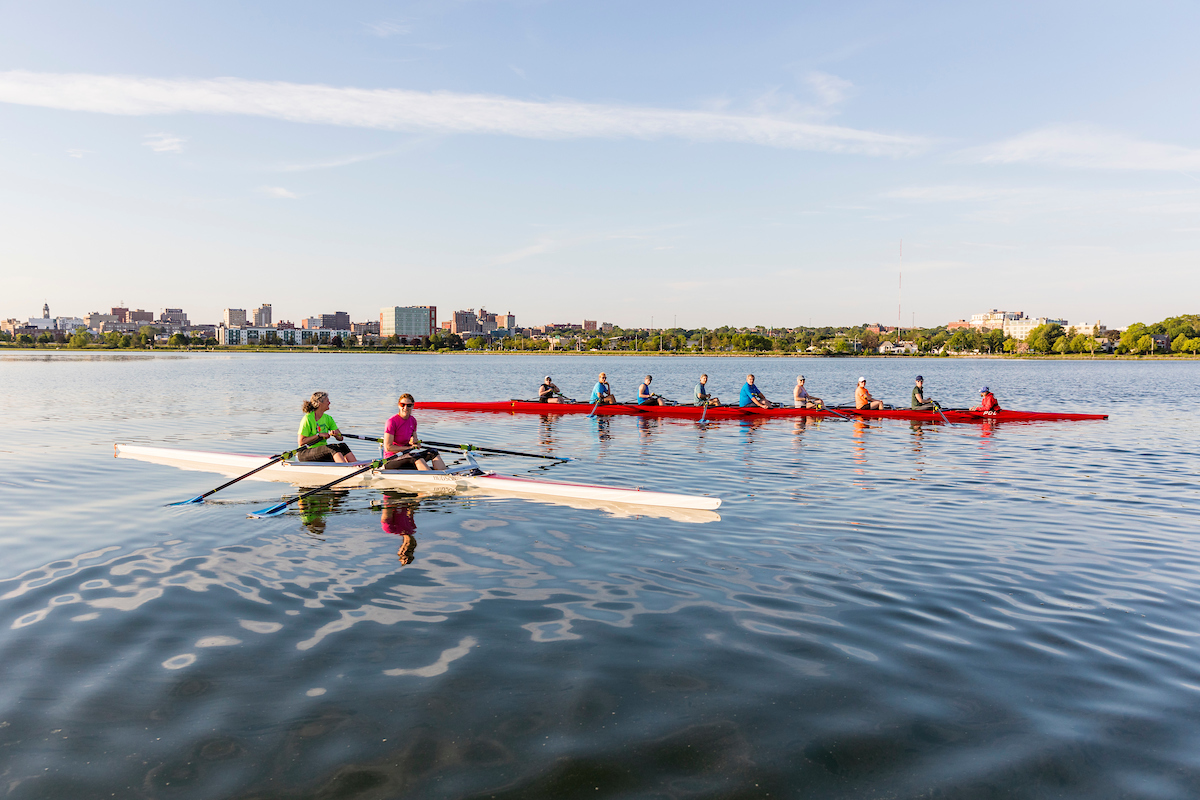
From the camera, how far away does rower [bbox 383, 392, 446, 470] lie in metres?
12.7

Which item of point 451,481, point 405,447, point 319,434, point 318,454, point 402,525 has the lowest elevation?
point 402,525

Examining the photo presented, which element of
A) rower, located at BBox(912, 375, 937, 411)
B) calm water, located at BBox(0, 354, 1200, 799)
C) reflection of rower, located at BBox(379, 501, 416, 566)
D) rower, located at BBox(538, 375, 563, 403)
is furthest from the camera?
rower, located at BBox(538, 375, 563, 403)

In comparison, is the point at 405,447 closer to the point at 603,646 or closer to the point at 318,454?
the point at 318,454

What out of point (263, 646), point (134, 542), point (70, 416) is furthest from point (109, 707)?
point (70, 416)

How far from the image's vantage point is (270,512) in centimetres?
1088

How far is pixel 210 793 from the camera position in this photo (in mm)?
3961

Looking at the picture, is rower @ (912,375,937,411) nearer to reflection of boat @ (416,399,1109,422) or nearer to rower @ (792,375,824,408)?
reflection of boat @ (416,399,1109,422)

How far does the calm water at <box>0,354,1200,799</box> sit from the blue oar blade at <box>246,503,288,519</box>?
36cm

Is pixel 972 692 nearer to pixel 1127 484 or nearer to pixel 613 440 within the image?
pixel 1127 484

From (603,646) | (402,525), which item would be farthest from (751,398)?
(603,646)

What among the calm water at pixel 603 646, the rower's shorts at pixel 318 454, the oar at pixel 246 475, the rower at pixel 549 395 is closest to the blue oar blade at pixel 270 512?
the calm water at pixel 603 646

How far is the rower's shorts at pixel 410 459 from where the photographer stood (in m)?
12.7

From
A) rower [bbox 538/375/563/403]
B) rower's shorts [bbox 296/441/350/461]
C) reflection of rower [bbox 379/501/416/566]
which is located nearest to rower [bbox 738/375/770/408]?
rower [bbox 538/375/563/403]

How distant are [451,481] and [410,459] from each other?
1.07 metres
